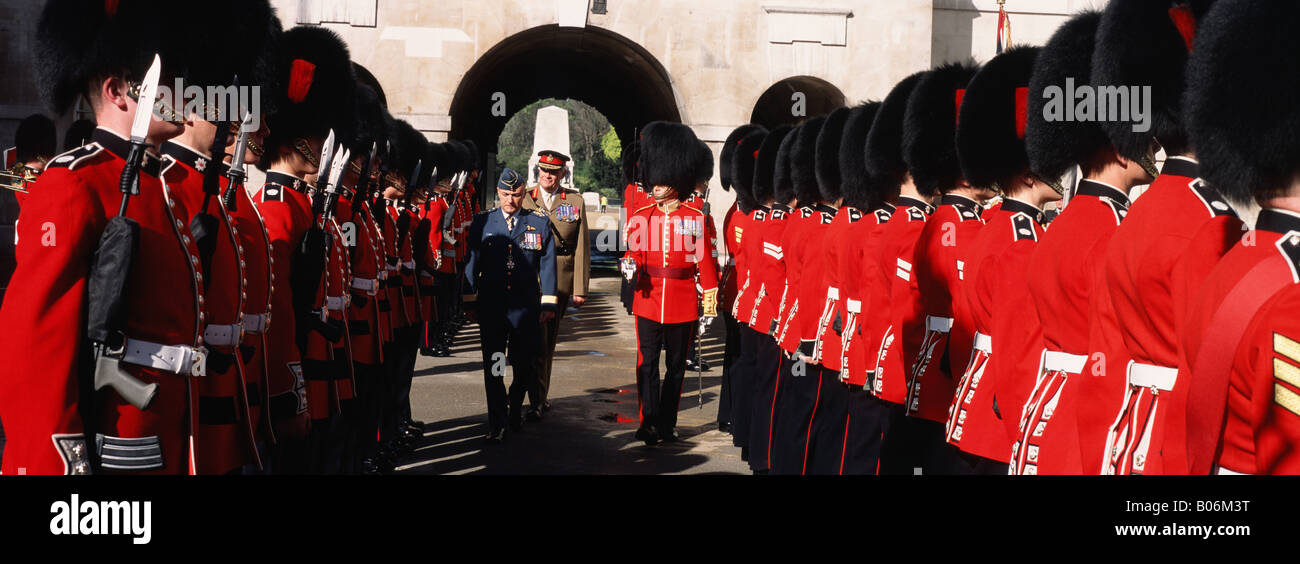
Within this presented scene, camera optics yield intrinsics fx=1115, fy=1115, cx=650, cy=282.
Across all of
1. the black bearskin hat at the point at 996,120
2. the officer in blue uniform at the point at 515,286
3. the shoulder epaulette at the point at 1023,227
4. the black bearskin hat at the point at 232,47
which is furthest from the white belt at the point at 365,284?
the shoulder epaulette at the point at 1023,227

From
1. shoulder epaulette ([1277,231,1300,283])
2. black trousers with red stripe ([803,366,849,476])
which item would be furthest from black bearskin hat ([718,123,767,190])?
shoulder epaulette ([1277,231,1300,283])

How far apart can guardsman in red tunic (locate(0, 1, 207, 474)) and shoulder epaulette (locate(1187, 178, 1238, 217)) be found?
2198 millimetres

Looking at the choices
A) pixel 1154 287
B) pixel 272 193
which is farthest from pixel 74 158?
pixel 1154 287

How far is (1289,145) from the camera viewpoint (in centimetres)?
191

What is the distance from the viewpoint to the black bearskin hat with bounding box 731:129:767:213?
8961 millimetres

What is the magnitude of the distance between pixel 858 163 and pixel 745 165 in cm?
371

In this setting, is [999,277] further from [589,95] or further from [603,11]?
[589,95]

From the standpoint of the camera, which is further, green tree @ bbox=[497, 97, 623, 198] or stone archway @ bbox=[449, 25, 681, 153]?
green tree @ bbox=[497, 97, 623, 198]

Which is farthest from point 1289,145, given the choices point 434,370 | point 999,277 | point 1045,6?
point 1045,6

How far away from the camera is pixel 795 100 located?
17234 mm

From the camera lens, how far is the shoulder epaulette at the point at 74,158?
2.37 m

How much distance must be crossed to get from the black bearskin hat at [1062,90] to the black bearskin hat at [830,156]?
2.43m

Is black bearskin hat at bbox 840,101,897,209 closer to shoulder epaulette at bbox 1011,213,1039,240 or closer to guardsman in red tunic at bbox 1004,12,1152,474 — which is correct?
shoulder epaulette at bbox 1011,213,1039,240

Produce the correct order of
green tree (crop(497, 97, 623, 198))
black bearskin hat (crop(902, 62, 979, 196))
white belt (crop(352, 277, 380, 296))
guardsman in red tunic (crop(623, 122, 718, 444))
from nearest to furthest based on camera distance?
black bearskin hat (crop(902, 62, 979, 196))
white belt (crop(352, 277, 380, 296))
guardsman in red tunic (crop(623, 122, 718, 444))
green tree (crop(497, 97, 623, 198))
